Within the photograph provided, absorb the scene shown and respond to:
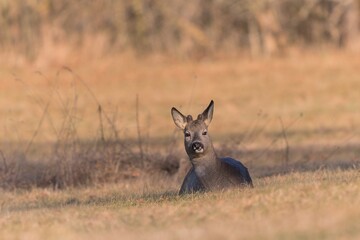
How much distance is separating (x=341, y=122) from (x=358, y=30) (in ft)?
31.0

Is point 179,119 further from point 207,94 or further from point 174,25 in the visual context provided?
point 174,25

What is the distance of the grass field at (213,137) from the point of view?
→ 9.75m

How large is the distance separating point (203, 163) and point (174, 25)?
22050mm

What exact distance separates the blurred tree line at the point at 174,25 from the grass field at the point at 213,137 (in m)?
1.03

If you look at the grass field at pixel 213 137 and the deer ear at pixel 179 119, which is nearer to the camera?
the grass field at pixel 213 137

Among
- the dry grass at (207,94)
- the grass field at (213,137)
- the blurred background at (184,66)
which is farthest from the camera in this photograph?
the blurred background at (184,66)

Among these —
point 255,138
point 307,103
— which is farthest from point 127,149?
point 307,103

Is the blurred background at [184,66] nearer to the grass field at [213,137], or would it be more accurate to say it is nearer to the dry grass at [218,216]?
the grass field at [213,137]

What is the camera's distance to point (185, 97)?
1175 inches

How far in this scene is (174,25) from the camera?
34219 millimetres

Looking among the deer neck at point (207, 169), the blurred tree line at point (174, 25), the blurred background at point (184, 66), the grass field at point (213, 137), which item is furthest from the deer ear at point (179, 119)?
the blurred tree line at point (174, 25)

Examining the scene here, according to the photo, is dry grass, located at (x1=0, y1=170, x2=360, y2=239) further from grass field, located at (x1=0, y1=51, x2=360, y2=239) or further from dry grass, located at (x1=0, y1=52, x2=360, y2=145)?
dry grass, located at (x1=0, y1=52, x2=360, y2=145)

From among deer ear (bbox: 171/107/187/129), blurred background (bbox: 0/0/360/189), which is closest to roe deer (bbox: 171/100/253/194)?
deer ear (bbox: 171/107/187/129)

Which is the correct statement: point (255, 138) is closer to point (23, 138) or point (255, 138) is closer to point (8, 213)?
point (23, 138)
